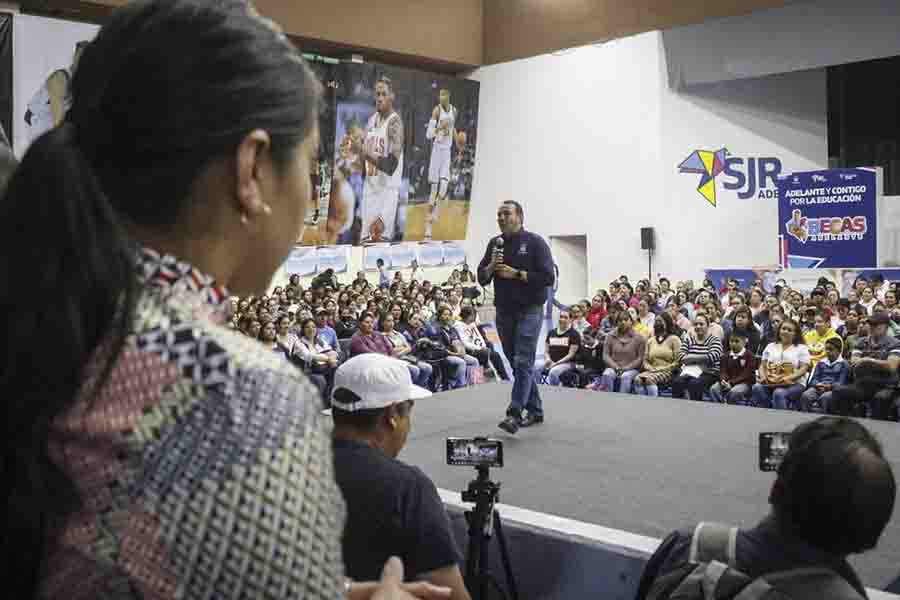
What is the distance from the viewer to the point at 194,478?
563 mm

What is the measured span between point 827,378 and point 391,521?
672 centimetres

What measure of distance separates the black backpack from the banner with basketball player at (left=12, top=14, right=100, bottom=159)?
526 inches

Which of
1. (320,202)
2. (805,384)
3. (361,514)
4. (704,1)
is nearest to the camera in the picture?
(361,514)

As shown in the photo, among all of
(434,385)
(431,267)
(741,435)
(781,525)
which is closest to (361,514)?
(781,525)

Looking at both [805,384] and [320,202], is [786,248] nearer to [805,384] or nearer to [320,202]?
[805,384]

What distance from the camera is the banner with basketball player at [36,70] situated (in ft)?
43.7

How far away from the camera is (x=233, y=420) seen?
57cm

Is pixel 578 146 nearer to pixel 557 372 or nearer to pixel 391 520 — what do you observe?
pixel 557 372

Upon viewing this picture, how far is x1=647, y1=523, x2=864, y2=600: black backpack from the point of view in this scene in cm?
145

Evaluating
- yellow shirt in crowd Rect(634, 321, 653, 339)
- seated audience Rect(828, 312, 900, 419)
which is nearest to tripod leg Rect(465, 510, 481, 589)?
seated audience Rect(828, 312, 900, 419)

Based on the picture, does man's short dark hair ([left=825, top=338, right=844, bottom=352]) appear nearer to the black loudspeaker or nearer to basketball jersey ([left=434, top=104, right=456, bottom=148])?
the black loudspeaker

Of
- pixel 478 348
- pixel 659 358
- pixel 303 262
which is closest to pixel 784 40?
pixel 478 348

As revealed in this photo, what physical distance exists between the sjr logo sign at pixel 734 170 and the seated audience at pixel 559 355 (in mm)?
8262

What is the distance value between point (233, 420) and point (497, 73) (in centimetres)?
1937
